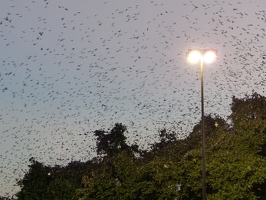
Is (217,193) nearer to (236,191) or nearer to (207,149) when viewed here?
(236,191)

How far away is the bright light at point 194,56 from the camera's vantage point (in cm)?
2272

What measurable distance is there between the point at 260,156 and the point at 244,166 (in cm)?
212

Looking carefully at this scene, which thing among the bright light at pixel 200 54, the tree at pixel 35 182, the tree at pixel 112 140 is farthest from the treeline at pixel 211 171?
the tree at pixel 112 140

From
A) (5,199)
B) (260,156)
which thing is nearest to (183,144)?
(260,156)

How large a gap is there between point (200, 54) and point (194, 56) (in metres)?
0.76

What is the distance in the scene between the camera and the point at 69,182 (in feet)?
217

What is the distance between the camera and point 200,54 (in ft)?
76.7

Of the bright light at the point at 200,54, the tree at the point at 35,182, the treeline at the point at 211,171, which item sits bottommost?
the tree at the point at 35,182

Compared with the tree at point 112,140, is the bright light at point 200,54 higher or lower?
higher

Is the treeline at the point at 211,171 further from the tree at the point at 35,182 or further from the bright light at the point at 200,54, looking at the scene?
the tree at the point at 35,182

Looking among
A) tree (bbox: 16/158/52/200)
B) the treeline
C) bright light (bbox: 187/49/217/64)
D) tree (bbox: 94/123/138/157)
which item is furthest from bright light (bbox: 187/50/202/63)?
tree (bbox: 94/123/138/157)

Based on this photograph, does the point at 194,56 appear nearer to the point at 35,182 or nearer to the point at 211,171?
the point at 211,171

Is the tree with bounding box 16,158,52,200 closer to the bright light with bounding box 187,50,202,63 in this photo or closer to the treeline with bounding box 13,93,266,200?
the treeline with bounding box 13,93,266,200

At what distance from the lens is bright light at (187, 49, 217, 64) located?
22.8 metres
